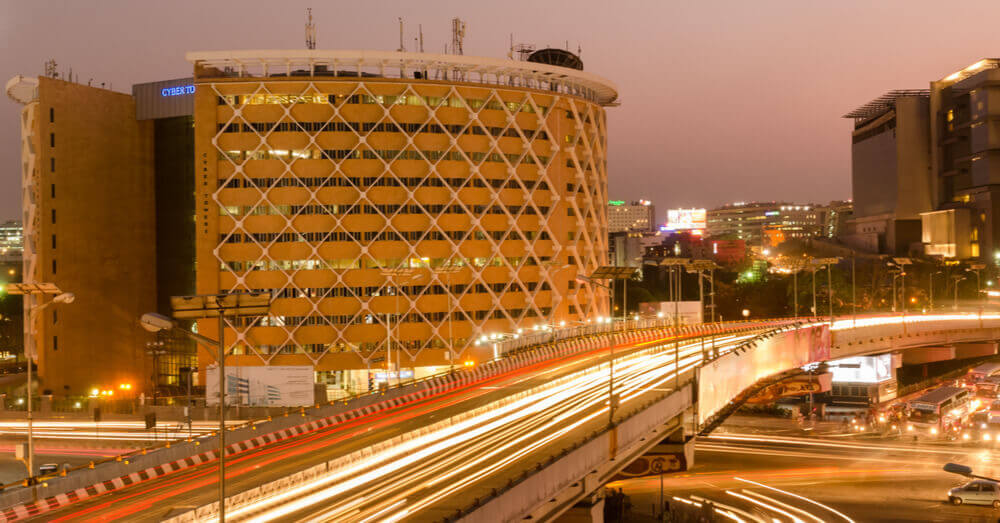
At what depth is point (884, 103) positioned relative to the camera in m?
174

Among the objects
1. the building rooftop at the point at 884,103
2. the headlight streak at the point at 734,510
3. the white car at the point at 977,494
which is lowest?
the headlight streak at the point at 734,510

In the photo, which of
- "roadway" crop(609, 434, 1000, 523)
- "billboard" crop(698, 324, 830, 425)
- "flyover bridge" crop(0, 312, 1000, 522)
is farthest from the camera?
"roadway" crop(609, 434, 1000, 523)

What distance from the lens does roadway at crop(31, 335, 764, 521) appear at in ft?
83.2

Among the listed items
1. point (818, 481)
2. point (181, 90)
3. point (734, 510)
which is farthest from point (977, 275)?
point (181, 90)

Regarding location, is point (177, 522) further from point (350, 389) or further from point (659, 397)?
point (350, 389)

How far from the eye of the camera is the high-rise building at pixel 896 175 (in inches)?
6373

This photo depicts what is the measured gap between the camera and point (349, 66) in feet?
318

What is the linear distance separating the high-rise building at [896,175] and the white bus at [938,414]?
281 feet

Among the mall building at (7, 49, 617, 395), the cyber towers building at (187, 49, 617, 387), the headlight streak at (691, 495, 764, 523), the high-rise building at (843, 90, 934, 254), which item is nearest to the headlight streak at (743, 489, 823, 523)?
the headlight streak at (691, 495, 764, 523)

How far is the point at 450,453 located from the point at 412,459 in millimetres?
1479

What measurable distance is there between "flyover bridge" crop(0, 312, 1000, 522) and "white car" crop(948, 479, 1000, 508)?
13286 mm

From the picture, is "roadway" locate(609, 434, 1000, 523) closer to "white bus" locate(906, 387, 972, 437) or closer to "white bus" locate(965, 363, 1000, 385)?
"white bus" locate(906, 387, 972, 437)

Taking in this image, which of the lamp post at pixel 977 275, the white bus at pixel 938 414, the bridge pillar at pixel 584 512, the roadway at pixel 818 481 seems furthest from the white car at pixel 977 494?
the lamp post at pixel 977 275

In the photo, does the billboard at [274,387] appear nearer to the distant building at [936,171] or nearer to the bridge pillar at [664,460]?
the bridge pillar at [664,460]
